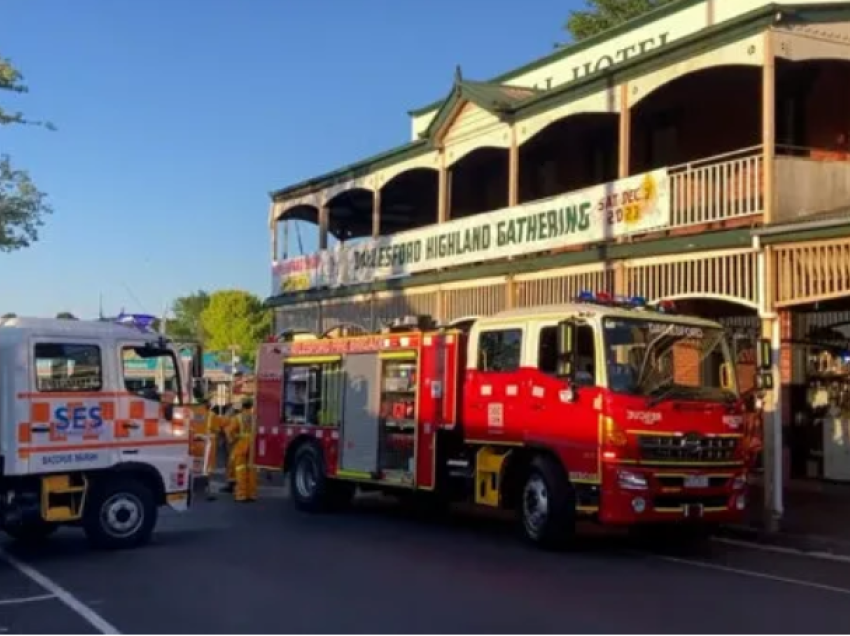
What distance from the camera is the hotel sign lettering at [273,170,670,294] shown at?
1620cm

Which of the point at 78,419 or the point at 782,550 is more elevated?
the point at 78,419

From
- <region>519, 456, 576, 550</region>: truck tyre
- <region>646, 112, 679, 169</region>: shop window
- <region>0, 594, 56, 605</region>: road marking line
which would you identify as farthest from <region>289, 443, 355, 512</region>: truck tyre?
<region>646, 112, 679, 169</region>: shop window

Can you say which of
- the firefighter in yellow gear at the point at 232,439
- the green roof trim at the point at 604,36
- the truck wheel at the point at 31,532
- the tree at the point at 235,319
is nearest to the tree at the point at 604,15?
the green roof trim at the point at 604,36

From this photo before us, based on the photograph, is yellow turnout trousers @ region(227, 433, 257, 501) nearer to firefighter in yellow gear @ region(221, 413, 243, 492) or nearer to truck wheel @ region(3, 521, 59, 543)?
firefighter in yellow gear @ region(221, 413, 243, 492)

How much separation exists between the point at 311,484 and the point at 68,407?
17.3 ft

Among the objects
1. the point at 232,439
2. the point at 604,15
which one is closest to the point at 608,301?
the point at 232,439

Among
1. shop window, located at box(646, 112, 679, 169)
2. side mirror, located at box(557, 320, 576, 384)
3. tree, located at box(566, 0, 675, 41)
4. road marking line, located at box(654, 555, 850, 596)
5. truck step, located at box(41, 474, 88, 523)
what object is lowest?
road marking line, located at box(654, 555, 850, 596)

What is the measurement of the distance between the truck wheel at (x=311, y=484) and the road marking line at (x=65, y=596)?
5180 mm

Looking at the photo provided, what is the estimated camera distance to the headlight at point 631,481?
11.1 meters

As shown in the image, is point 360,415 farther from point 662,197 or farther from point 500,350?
point 662,197

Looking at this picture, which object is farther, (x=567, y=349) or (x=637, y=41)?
(x=637, y=41)

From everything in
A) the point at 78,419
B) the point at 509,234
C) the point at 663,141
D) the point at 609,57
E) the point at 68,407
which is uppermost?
the point at 609,57

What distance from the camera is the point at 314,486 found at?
16.0 meters

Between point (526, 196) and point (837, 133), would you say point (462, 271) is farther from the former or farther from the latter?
point (837, 133)
